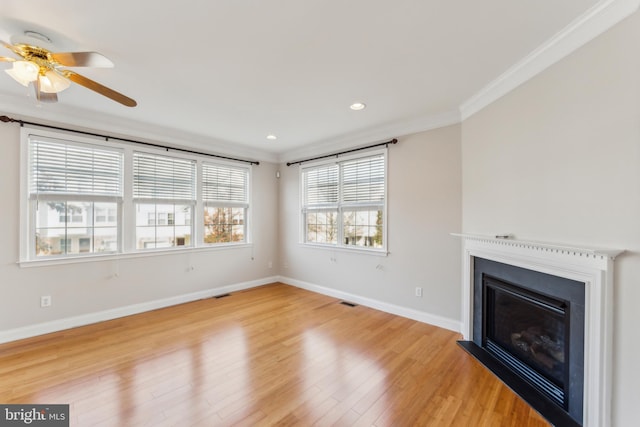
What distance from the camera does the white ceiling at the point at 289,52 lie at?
162 centimetres

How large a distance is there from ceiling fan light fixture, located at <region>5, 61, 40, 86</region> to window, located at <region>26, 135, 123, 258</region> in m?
1.60

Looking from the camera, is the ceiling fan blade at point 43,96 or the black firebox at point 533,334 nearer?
the black firebox at point 533,334

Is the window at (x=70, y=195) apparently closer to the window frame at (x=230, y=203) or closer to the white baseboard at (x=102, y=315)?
the white baseboard at (x=102, y=315)

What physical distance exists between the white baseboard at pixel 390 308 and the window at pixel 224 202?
152 centimetres

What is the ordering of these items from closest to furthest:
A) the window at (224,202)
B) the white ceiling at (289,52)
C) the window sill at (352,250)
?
the white ceiling at (289,52), the window sill at (352,250), the window at (224,202)

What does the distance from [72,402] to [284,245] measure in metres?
3.69

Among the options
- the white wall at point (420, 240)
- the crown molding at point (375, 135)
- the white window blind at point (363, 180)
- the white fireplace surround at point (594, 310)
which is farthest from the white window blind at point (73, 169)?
the white fireplace surround at point (594, 310)

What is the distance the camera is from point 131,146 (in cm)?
368

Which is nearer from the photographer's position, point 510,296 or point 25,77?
point 25,77

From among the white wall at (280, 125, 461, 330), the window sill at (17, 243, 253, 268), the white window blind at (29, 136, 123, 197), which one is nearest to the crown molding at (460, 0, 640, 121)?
the white wall at (280, 125, 461, 330)

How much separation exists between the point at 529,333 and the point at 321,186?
11.1 ft

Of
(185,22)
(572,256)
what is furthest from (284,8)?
(572,256)

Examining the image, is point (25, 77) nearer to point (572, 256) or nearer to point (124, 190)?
point (124, 190)

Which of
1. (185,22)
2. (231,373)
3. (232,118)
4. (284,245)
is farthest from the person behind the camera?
(284,245)
